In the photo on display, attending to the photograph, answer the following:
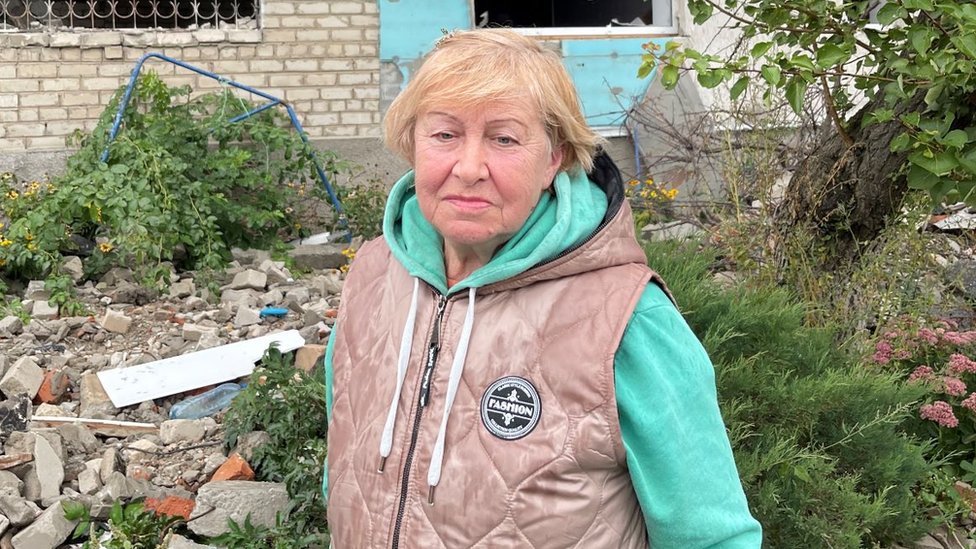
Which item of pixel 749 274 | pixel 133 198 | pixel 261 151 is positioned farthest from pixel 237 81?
pixel 749 274

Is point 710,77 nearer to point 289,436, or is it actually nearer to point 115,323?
point 289,436

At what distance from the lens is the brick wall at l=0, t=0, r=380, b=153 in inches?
300

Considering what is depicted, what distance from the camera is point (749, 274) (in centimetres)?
476

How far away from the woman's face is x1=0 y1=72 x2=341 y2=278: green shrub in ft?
14.8

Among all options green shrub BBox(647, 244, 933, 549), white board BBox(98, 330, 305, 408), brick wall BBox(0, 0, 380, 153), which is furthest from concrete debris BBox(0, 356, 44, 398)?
brick wall BBox(0, 0, 380, 153)

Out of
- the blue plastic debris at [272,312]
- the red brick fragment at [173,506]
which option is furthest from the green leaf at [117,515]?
the blue plastic debris at [272,312]

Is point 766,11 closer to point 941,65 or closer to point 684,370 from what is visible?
point 941,65

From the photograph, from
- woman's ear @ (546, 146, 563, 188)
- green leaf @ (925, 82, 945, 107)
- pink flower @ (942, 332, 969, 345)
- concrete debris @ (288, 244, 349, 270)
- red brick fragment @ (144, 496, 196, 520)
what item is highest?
woman's ear @ (546, 146, 563, 188)

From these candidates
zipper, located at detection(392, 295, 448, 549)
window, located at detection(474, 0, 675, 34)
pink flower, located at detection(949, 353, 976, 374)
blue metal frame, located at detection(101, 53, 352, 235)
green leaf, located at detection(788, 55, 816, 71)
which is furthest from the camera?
window, located at detection(474, 0, 675, 34)

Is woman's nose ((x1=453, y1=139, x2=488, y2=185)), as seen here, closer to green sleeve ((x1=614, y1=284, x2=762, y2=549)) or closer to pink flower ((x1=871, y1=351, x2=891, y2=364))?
green sleeve ((x1=614, y1=284, x2=762, y2=549))

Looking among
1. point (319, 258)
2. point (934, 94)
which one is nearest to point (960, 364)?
point (934, 94)

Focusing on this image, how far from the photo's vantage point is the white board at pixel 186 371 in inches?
174

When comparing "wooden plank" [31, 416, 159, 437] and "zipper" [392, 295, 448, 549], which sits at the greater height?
"zipper" [392, 295, 448, 549]

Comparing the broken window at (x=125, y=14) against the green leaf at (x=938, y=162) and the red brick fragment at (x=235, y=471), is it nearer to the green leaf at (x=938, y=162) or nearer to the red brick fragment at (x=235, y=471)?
the red brick fragment at (x=235, y=471)
